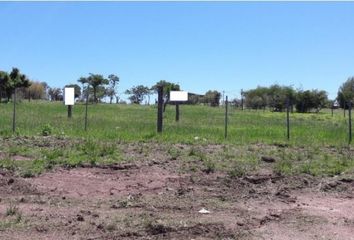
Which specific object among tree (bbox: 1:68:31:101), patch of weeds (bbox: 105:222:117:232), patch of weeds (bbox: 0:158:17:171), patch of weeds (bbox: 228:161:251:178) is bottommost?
patch of weeds (bbox: 105:222:117:232)

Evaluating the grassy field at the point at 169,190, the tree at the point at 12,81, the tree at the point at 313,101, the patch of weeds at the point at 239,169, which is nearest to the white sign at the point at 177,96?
the grassy field at the point at 169,190

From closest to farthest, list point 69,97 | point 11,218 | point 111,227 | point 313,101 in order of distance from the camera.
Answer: point 111,227, point 11,218, point 69,97, point 313,101

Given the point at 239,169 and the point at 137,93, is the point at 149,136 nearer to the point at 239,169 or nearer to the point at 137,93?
the point at 239,169

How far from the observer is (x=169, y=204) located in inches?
286

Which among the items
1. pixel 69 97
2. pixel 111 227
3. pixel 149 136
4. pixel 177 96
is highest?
pixel 177 96

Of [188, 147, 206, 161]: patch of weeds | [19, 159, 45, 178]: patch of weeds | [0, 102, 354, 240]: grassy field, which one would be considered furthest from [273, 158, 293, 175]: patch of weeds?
[19, 159, 45, 178]: patch of weeds

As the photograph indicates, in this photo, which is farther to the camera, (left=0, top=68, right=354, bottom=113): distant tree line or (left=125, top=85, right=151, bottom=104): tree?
(left=125, top=85, right=151, bottom=104): tree

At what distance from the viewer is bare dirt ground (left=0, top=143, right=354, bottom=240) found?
238 inches

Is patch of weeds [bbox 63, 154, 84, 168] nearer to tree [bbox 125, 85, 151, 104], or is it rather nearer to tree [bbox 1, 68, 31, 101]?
tree [bbox 1, 68, 31, 101]

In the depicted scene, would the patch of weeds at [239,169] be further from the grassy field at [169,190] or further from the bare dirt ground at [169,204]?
the bare dirt ground at [169,204]

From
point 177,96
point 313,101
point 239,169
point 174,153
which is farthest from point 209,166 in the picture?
point 313,101

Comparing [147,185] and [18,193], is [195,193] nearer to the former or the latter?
[147,185]

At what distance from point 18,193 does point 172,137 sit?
7889 millimetres

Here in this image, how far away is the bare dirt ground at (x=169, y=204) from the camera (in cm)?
604
